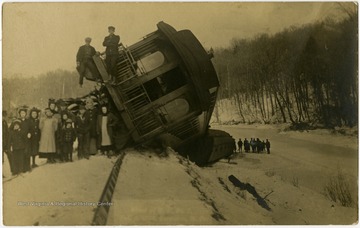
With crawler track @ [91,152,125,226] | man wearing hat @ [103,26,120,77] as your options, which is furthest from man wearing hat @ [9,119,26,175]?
man wearing hat @ [103,26,120,77]

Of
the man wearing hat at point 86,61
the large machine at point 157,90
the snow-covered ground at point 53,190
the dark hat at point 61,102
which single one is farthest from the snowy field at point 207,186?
the man wearing hat at point 86,61

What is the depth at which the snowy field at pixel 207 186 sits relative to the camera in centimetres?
452

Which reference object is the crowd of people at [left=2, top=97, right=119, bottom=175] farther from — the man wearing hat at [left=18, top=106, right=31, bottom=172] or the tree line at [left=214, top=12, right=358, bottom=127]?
the tree line at [left=214, top=12, right=358, bottom=127]

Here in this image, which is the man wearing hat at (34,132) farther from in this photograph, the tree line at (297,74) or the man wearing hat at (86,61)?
the tree line at (297,74)

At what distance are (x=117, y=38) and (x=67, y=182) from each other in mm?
1439

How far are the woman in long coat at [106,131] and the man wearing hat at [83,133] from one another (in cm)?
11

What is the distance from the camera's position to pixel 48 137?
4.68 m

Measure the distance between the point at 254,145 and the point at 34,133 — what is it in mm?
2118

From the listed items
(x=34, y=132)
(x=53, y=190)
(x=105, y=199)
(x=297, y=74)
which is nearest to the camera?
(x=105, y=199)

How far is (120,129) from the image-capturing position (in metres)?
4.69

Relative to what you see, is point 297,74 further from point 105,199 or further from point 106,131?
point 105,199

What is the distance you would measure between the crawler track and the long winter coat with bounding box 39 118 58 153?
64 cm

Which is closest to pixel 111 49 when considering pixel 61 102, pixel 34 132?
pixel 61 102

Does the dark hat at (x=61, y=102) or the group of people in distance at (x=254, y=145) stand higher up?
the dark hat at (x=61, y=102)
